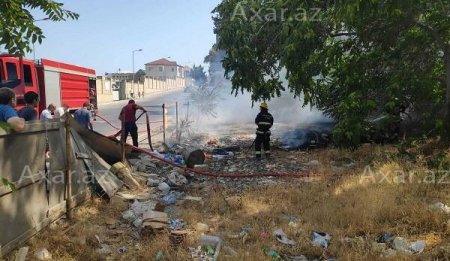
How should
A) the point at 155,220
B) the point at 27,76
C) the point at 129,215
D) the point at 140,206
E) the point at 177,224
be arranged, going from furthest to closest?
the point at 27,76 → the point at 140,206 → the point at 129,215 → the point at 177,224 → the point at 155,220

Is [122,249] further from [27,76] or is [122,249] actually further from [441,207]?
[27,76]

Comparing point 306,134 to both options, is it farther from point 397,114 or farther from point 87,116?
point 87,116

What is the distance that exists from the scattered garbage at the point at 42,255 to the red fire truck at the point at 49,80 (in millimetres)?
5363

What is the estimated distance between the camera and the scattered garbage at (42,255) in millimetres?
4246

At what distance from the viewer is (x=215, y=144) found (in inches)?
539

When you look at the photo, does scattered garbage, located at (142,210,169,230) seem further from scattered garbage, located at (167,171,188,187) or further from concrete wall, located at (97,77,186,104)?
concrete wall, located at (97,77,186,104)

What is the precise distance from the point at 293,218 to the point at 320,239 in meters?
0.78

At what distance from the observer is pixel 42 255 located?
427cm

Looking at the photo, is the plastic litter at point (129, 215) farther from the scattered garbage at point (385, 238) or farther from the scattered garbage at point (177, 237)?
the scattered garbage at point (385, 238)

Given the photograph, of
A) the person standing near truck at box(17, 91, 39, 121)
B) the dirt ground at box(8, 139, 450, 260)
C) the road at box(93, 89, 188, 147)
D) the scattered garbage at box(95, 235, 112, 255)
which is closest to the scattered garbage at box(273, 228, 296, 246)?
the dirt ground at box(8, 139, 450, 260)

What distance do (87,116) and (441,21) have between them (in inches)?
318

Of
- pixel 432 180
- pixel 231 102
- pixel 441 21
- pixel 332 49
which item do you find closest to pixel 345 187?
pixel 432 180

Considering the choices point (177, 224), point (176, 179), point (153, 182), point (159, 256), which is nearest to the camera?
point (159, 256)

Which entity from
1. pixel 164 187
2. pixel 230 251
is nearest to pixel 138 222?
pixel 230 251
